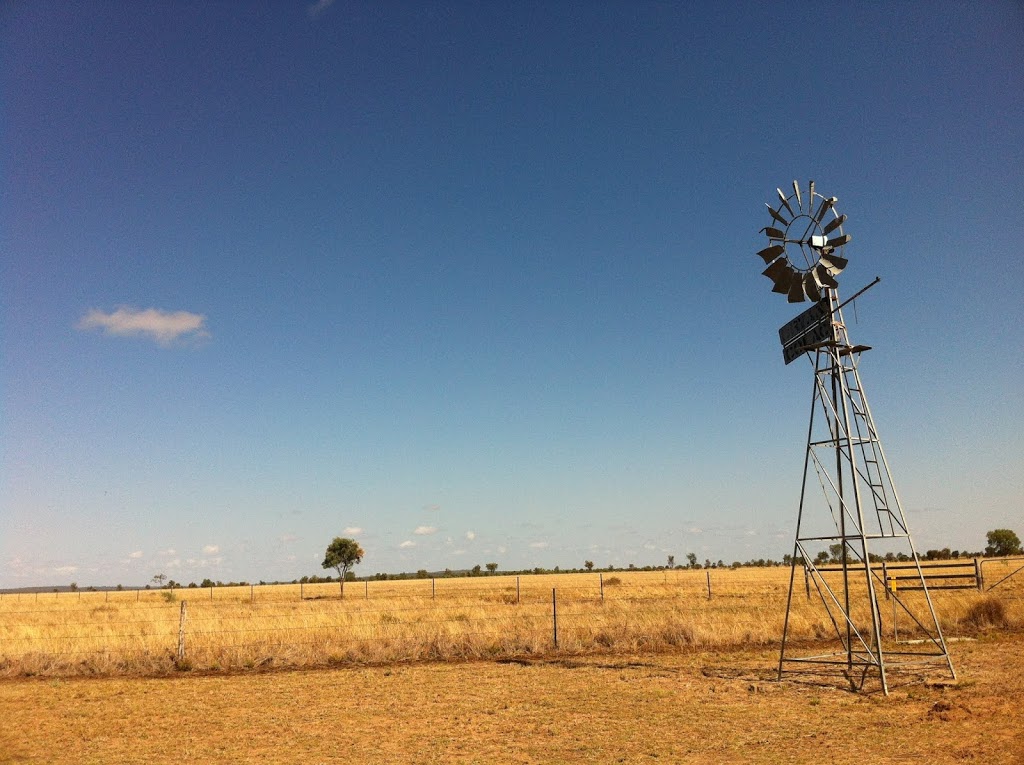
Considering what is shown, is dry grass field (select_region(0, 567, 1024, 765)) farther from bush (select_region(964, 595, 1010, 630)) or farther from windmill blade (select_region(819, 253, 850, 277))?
windmill blade (select_region(819, 253, 850, 277))

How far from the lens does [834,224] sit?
1485 centimetres

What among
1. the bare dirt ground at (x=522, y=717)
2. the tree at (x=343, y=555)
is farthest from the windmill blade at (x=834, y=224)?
the tree at (x=343, y=555)

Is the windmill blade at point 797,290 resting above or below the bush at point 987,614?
above

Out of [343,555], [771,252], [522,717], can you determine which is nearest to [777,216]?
[771,252]

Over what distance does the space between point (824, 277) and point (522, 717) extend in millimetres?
10442

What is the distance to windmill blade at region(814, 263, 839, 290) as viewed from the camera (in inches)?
566

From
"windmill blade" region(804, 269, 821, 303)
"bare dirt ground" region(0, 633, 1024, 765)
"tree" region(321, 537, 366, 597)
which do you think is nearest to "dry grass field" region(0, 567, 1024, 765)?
"bare dirt ground" region(0, 633, 1024, 765)

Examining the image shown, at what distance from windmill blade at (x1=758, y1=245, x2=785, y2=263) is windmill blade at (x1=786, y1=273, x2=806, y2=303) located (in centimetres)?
59

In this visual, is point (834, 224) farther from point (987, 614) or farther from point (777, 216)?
point (987, 614)

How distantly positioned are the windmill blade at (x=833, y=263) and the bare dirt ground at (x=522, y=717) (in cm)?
827

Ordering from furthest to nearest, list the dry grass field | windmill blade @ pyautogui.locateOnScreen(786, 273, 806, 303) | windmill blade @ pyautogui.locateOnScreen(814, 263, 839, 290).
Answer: windmill blade @ pyautogui.locateOnScreen(786, 273, 806, 303) < windmill blade @ pyautogui.locateOnScreen(814, 263, 839, 290) < the dry grass field

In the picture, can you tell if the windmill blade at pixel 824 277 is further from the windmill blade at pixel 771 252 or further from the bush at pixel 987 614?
the bush at pixel 987 614

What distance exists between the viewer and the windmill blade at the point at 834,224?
14828 mm

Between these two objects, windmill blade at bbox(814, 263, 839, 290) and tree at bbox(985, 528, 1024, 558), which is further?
tree at bbox(985, 528, 1024, 558)
